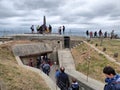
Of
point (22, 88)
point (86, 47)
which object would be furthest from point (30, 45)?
point (22, 88)

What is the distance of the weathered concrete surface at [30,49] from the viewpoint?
83.7 ft

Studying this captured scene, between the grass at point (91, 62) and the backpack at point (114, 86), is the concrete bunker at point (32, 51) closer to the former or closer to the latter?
the grass at point (91, 62)

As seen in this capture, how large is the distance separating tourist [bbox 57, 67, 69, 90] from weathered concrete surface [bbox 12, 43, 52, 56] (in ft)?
43.3

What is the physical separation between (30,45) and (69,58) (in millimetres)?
4947

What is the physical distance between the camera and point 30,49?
89.6ft

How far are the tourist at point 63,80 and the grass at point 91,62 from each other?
5451 millimetres

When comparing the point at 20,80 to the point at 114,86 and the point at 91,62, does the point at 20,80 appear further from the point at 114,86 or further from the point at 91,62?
the point at 91,62

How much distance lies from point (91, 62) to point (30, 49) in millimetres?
8097

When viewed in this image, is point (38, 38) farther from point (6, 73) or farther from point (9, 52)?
point (6, 73)

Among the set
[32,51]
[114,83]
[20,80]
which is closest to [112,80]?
[114,83]

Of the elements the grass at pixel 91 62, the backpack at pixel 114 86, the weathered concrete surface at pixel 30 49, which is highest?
the backpack at pixel 114 86

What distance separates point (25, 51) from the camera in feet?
86.5

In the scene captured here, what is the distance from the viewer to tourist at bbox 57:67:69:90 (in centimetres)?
1207

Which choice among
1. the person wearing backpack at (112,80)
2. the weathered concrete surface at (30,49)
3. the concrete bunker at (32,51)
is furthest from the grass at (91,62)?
the person wearing backpack at (112,80)
